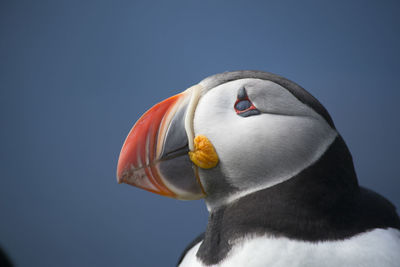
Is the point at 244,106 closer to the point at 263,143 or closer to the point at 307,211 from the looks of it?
the point at 263,143

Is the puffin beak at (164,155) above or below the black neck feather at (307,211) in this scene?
above

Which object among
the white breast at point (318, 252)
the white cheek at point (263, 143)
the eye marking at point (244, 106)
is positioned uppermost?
the eye marking at point (244, 106)

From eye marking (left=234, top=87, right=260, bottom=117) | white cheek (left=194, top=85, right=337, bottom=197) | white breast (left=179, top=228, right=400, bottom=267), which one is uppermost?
eye marking (left=234, top=87, right=260, bottom=117)

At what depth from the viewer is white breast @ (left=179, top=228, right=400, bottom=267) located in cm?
53

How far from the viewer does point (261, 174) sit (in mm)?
599

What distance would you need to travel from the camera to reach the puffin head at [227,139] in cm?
59

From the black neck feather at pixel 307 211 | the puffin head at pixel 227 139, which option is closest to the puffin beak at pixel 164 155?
the puffin head at pixel 227 139

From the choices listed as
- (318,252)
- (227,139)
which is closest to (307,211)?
(318,252)

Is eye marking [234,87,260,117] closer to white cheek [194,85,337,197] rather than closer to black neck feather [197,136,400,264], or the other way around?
white cheek [194,85,337,197]

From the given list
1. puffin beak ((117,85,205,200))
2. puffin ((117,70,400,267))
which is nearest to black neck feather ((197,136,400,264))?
puffin ((117,70,400,267))

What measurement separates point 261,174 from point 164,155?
19 centimetres

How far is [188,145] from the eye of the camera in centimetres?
63

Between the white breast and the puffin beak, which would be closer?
the white breast

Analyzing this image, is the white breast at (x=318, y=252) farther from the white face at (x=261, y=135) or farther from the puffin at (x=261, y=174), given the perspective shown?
the white face at (x=261, y=135)
